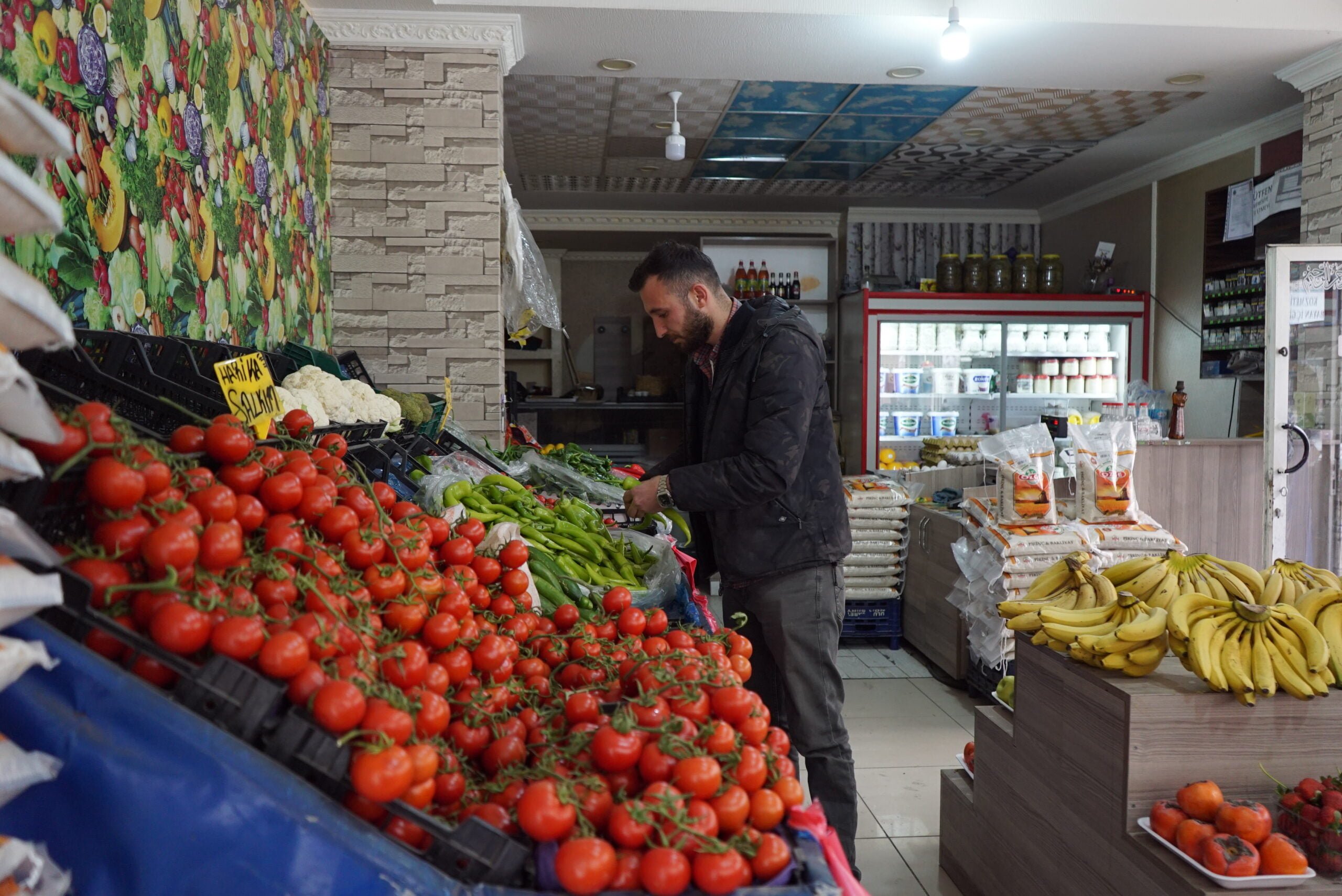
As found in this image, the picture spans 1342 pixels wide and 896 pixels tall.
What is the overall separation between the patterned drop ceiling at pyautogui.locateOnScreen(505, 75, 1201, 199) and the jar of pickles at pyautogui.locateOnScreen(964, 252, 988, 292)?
2.19 ft

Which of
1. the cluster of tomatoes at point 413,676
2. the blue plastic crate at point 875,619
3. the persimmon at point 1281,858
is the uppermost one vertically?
the cluster of tomatoes at point 413,676

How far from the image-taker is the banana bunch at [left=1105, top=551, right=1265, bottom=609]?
7.70 ft

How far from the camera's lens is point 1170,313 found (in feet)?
23.9

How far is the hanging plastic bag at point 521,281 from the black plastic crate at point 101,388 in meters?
2.84

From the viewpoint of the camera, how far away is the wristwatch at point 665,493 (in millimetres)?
2533

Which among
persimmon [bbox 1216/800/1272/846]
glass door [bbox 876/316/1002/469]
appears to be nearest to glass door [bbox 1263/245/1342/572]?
persimmon [bbox 1216/800/1272/846]

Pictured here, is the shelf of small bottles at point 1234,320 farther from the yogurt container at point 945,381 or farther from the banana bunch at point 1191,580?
the banana bunch at point 1191,580

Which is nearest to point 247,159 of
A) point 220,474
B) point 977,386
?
point 220,474

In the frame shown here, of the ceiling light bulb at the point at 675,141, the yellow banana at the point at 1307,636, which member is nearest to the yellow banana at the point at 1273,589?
the yellow banana at the point at 1307,636

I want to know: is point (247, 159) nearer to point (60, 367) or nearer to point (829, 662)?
point (60, 367)

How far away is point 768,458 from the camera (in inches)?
97.1

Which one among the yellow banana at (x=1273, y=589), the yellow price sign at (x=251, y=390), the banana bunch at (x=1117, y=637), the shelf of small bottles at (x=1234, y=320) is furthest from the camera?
the shelf of small bottles at (x=1234, y=320)

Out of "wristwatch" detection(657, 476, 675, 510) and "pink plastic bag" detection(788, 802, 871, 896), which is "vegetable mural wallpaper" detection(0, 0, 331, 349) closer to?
"wristwatch" detection(657, 476, 675, 510)

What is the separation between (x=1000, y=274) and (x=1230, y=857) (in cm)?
701
